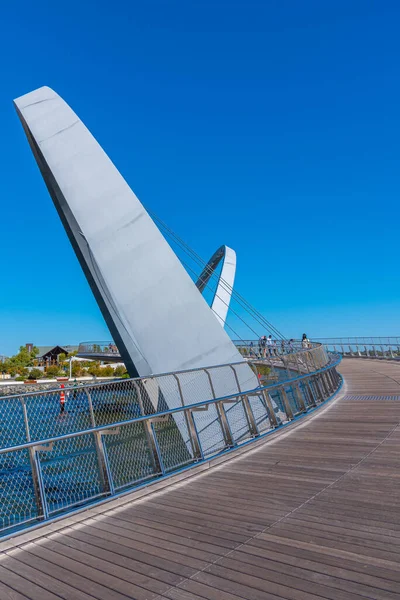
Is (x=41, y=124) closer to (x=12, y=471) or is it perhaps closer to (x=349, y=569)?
(x=12, y=471)

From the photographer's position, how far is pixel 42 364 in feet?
280

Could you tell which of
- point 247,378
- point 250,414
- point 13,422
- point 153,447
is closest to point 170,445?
point 153,447

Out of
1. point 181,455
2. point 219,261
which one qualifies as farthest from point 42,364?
point 181,455

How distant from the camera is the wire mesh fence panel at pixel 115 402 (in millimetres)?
6350

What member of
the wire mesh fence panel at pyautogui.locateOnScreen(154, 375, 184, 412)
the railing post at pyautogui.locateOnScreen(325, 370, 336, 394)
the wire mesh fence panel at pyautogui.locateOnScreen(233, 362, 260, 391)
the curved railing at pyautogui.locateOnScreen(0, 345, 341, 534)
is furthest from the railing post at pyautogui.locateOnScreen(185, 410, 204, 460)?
the railing post at pyautogui.locateOnScreen(325, 370, 336, 394)

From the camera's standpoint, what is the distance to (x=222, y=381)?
11180mm

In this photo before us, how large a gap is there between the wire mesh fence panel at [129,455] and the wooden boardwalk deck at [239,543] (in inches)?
19.2

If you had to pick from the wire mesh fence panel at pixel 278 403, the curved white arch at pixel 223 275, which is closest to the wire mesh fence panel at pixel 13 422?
the wire mesh fence panel at pixel 278 403

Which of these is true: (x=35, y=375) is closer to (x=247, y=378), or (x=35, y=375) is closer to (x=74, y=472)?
(x=247, y=378)

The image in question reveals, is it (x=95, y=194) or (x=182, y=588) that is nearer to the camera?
(x=182, y=588)

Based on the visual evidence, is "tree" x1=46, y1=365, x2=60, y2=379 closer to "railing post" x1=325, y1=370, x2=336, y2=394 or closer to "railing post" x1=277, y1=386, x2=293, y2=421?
"railing post" x1=325, y1=370, x2=336, y2=394

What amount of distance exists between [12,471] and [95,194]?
8275 millimetres

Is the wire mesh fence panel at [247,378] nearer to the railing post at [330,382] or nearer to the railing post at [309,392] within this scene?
the railing post at [309,392]

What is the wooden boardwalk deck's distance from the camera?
2.95 meters
